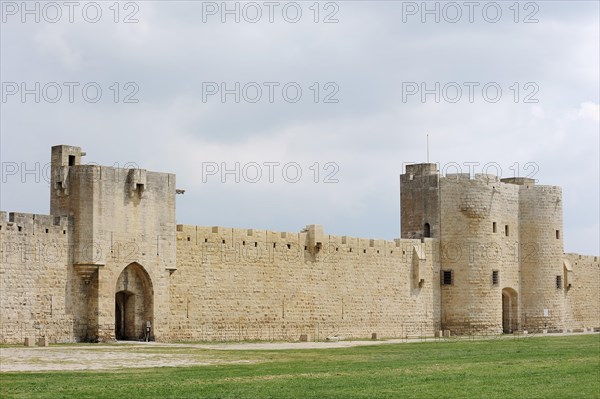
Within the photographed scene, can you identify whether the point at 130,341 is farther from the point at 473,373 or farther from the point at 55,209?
the point at 473,373

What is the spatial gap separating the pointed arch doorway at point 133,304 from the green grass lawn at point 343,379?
6.05 m

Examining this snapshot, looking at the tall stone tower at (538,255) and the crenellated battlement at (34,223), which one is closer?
the crenellated battlement at (34,223)

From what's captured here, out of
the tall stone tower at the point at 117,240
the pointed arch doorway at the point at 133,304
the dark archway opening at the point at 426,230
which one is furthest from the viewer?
the dark archway opening at the point at 426,230

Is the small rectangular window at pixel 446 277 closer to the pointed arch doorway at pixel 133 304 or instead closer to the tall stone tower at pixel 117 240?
the tall stone tower at pixel 117 240

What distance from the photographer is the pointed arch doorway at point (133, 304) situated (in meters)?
31.0

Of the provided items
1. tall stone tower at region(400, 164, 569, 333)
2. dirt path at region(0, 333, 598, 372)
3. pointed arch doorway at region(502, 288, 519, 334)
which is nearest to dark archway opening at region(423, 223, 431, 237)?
tall stone tower at region(400, 164, 569, 333)

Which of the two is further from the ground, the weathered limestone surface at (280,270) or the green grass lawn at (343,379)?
the weathered limestone surface at (280,270)

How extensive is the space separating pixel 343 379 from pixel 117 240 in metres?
13.1

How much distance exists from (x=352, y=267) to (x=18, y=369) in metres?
19.5

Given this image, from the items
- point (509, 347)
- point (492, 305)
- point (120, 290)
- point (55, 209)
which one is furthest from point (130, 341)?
point (492, 305)

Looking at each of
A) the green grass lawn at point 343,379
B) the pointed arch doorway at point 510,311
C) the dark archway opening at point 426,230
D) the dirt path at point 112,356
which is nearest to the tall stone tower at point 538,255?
the pointed arch doorway at point 510,311

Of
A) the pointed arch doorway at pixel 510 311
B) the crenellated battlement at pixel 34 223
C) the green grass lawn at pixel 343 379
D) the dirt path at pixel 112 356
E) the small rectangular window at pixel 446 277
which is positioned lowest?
the green grass lawn at pixel 343 379

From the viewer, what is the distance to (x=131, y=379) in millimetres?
18078

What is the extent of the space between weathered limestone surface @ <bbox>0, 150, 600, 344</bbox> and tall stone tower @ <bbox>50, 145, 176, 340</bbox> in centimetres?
4
